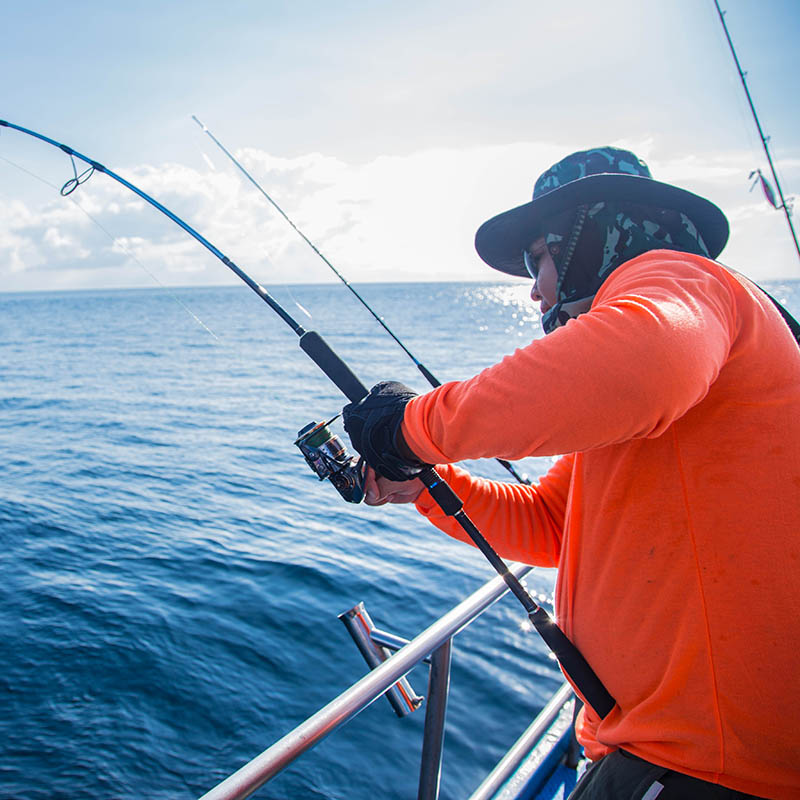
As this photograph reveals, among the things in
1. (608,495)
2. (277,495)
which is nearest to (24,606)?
(277,495)

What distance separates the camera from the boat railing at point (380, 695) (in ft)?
3.99

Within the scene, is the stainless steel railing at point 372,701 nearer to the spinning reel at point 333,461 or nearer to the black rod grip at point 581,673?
the black rod grip at point 581,673

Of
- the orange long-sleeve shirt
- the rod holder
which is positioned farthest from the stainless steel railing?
the orange long-sleeve shirt

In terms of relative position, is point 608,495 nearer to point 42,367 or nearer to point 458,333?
point 42,367

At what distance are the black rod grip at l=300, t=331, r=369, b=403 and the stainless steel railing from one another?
33.5 inches

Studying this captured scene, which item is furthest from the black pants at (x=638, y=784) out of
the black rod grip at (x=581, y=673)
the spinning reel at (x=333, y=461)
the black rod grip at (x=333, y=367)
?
the black rod grip at (x=333, y=367)

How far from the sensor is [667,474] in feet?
4.35

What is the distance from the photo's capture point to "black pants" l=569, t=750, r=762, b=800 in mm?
1296

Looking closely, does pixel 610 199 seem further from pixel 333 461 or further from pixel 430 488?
pixel 333 461

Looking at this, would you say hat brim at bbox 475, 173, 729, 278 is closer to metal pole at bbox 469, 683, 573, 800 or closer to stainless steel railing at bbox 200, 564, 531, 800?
stainless steel railing at bbox 200, 564, 531, 800

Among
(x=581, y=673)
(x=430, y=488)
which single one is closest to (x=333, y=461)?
(x=430, y=488)

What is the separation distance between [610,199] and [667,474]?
0.77m

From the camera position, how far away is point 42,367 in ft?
88.3

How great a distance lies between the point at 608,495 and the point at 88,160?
3.57 metres
